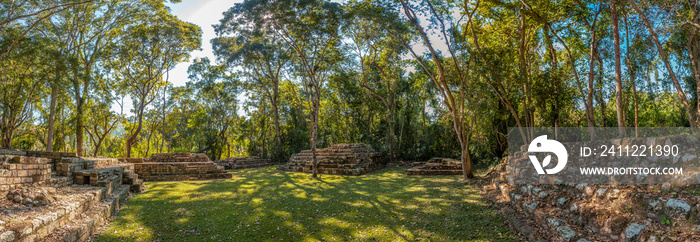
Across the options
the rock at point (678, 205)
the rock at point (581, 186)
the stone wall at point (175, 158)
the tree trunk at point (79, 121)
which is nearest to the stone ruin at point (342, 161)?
the stone wall at point (175, 158)

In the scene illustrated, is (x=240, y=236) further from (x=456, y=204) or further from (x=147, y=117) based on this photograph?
(x=147, y=117)

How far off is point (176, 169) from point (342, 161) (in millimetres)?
7463

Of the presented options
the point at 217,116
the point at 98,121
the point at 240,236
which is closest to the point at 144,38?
the point at 98,121

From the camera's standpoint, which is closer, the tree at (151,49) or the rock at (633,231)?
the rock at (633,231)

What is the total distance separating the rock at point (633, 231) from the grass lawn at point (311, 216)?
142 centimetres

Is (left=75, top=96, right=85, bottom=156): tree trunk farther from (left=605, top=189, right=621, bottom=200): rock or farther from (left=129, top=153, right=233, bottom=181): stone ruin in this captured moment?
(left=605, top=189, right=621, bottom=200): rock

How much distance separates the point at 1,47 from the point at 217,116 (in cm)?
1347

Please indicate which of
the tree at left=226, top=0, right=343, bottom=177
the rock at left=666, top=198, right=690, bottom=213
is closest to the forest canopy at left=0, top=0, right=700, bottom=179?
the tree at left=226, top=0, right=343, bottom=177

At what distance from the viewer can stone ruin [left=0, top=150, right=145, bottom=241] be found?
161 inches

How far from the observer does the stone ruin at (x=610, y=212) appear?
326 cm

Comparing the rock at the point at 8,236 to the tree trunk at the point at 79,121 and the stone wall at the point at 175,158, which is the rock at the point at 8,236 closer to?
the stone wall at the point at 175,158

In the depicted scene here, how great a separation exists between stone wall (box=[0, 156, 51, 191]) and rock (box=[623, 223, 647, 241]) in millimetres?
8920

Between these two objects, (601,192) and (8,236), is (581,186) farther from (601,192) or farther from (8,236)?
(8,236)

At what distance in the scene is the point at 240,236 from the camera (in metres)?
5.13
